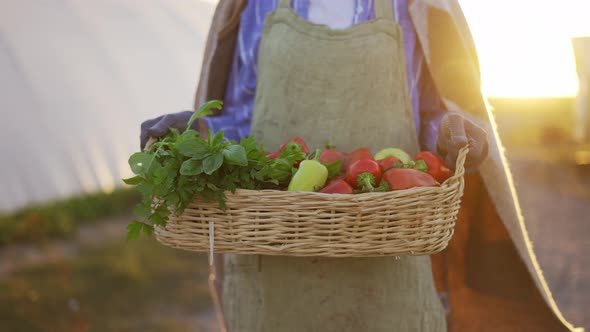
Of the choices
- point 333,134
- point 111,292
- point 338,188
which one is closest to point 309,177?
point 338,188

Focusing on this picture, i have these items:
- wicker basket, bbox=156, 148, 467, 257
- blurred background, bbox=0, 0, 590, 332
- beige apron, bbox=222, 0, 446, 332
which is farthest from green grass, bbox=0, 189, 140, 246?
wicker basket, bbox=156, 148, 467, 257

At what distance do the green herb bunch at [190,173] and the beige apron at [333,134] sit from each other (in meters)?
0.43

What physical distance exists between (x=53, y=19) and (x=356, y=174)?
468 centimetres

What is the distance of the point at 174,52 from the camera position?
644cm

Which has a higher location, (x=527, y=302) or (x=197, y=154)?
(x=197, y=154)

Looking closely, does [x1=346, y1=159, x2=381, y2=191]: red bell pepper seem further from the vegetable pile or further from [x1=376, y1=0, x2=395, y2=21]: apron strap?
[x1=376, y1=0, x2=395, y2=21]: apron strap

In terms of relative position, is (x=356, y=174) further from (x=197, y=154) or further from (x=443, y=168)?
(x=197, y=154)

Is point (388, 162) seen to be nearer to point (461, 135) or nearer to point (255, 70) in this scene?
point (461, 135)

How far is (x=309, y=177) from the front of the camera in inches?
56.9

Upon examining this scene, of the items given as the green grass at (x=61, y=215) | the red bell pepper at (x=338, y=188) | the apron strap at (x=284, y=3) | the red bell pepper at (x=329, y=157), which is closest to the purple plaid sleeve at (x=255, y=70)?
the apron strap at (x=284, y=3)

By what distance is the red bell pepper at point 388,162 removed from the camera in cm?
155

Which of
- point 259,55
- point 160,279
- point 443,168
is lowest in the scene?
point 160,279

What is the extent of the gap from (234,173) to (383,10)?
827mm

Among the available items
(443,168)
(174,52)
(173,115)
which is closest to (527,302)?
(443,168)
